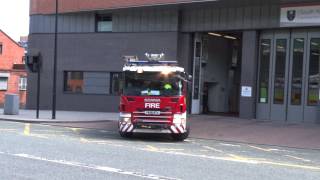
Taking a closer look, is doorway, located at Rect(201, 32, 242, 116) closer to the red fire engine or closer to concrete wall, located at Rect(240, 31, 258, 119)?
concrete wall, located at Rect(240, 31, 258, 119)

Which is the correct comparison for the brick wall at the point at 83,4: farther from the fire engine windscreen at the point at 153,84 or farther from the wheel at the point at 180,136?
the wheel at the point at 180,136

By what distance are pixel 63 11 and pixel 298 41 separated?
13933 millimetres

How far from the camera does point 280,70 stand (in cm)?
2775

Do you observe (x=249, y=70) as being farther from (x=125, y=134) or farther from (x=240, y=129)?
(x=125, y=134)

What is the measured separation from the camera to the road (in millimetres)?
11008

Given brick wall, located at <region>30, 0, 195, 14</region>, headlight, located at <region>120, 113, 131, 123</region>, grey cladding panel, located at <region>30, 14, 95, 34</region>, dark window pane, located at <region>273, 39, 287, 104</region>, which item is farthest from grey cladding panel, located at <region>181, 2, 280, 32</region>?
headlight, located at <region>120, 113, 131, 123</region>

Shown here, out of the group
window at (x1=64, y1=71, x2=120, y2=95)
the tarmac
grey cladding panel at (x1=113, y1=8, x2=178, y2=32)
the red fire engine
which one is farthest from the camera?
window at (x1=64, y1=71, x2=120, y2=95)

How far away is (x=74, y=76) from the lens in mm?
34250

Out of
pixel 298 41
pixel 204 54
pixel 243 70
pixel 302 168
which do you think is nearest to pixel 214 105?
pixel 204 54

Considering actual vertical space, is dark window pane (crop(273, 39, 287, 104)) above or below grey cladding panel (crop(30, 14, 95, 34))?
below

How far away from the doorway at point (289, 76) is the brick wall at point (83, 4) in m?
4.88

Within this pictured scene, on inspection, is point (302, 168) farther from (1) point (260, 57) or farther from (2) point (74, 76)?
(2) point (74, 76)

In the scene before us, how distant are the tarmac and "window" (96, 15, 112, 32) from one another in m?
5.90

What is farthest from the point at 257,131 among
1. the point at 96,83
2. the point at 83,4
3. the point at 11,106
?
the point at 83,4
